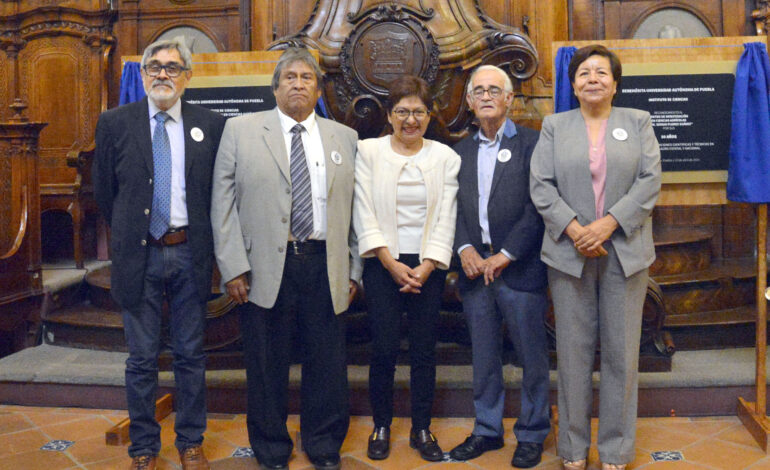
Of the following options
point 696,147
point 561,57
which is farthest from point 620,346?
point 561,57

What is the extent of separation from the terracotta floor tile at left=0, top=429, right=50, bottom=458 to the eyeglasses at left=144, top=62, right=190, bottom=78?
1.80 meters

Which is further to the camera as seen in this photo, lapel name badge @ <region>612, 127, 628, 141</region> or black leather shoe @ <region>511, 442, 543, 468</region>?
black leather shoe @ <region>511, 442, 543, 468</region>

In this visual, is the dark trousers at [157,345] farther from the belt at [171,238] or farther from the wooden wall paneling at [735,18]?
the wooden wall paneling at [735,18]

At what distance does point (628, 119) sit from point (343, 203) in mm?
1167

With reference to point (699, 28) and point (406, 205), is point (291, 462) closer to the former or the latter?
point (406, 205)

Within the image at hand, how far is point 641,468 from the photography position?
9.18ft

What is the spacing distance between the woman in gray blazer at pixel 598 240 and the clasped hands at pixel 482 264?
171 mm

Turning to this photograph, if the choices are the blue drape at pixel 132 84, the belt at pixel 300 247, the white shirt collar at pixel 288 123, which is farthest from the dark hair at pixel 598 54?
the blue drape at pixel 132 84

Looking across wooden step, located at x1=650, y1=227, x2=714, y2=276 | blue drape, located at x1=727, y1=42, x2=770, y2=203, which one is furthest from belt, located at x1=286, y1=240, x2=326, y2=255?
wooden step, located at x1=650, y1=227, x2=714, y2=276

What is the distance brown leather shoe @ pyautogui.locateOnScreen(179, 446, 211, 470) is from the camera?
2777 mm

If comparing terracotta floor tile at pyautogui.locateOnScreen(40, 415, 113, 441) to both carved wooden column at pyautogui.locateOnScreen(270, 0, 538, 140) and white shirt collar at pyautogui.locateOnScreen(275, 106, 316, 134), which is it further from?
carved wooden column at pyautogui.locateOnScreen(270, 0, 538, 140)

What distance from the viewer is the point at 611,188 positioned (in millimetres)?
2602

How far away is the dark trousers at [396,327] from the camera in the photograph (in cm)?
282

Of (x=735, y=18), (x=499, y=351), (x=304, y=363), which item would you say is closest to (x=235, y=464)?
(x=304, y=363)
